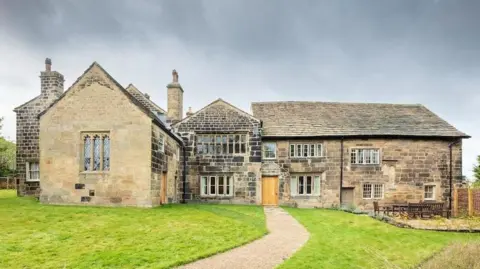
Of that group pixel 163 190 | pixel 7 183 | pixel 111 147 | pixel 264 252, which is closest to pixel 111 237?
pixel 264 252

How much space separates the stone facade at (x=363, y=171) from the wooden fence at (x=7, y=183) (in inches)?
1185

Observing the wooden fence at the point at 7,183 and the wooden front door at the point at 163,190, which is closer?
the wooden front door at the point at 163,190

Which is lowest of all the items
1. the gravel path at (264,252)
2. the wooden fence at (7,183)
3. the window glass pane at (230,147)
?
the wooden fence at (7,183)

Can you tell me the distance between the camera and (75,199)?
19.5 m

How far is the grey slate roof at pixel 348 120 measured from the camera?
91.4ft

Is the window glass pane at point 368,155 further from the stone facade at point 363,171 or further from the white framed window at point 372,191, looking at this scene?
the white framed window at point 372,191

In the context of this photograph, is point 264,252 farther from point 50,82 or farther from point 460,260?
point 50,82

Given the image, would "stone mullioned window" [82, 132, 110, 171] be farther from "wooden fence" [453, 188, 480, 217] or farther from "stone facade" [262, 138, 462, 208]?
"wooden fence" [453, 188, 480, 217]

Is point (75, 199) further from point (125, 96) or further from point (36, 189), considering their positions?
point (36, 189)

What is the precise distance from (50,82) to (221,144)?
529 inches

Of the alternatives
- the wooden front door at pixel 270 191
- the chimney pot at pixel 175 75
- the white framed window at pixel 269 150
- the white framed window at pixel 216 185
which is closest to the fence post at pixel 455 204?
the wooden front door at pixel 270 191

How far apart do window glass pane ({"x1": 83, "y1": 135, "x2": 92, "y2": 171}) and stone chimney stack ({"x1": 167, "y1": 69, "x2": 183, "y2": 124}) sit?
9.01 metres

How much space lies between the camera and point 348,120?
97.0 feet

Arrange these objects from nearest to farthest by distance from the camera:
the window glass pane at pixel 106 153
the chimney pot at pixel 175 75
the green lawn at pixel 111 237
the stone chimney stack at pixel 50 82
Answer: the green lawn at pixel 111 237 → the window glass pane at pixel 106 153 → the stone chimney stack at pixel 50 82 → the chimney pot at pixel 175 75
